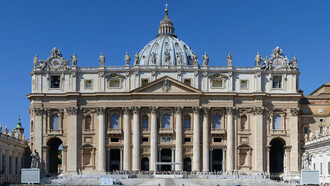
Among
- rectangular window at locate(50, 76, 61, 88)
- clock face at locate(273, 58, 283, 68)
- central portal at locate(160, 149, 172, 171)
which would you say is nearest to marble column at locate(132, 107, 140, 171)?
central portal at locate(160, 149, 172, 171)

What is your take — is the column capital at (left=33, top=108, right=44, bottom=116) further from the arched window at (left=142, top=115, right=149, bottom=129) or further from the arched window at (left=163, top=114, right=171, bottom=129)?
the arched window at (left=163, top=114, right=171, bottom=129)

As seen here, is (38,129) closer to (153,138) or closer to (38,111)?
(38,111)

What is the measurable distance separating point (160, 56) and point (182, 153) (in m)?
47.5

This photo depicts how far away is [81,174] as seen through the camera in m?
118

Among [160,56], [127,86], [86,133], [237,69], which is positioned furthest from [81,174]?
[160,56]

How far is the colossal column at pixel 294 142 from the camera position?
119312 mm

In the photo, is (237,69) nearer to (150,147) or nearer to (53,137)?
(150,147)

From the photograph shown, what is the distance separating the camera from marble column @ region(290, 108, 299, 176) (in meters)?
119

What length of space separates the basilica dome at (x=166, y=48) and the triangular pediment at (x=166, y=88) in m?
38.8

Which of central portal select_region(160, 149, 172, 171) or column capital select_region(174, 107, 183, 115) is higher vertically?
column capital select_region(174, 107, 183, 115)

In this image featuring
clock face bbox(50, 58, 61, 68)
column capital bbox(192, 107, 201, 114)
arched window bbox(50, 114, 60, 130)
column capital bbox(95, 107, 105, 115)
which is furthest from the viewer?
clock face bbox(50, 58, 61, 68)

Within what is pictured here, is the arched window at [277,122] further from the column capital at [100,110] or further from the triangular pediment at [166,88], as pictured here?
the column capital at [100,110]

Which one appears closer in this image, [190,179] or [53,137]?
[190,179]

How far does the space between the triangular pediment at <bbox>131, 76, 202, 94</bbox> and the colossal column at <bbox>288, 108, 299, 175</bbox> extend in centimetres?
1777
